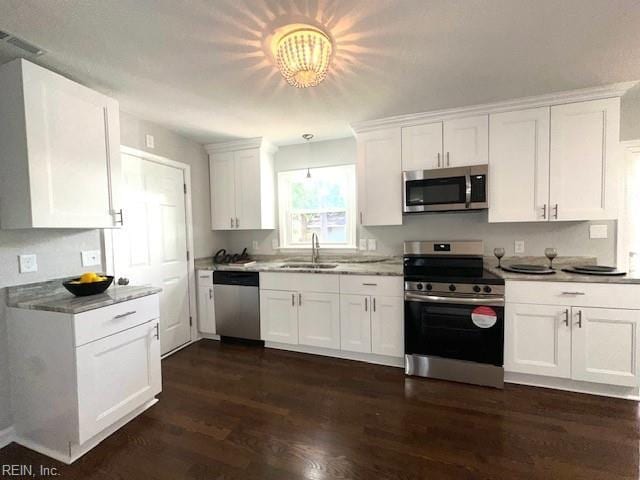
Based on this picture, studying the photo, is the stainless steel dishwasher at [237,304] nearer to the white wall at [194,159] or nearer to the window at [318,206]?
the white wall at [194,159]

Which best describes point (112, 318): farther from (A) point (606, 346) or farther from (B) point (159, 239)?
(A) point (606, 346)

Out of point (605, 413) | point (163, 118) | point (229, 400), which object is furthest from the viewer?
point (163, 118)

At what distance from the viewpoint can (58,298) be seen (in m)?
1.82

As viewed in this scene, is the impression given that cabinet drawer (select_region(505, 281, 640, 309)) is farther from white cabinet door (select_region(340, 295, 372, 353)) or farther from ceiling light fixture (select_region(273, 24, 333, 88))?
ceiling light fixture (select_region(273, 24, 333, 88))

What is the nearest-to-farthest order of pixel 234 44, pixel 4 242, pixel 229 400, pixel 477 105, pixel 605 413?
pixel 234 44, pixel 4 242, pixel 605 413, pixel 229 400, pixel 477 105

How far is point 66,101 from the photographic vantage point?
1.79 metres

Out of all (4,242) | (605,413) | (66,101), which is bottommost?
(605,413)

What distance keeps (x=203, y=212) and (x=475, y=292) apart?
309 centimetres

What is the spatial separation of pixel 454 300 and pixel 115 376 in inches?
98.4

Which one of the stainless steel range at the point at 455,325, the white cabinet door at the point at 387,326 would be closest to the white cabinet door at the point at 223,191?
the white cabinet door at the point at 387,326

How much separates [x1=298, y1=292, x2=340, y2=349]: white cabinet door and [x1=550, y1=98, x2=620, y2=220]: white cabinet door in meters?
2.12

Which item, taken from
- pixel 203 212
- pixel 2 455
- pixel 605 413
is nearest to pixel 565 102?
pixel 605 413

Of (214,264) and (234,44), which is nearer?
(234,44)

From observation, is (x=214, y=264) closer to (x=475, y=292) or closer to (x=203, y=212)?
(x=203, y=212)
